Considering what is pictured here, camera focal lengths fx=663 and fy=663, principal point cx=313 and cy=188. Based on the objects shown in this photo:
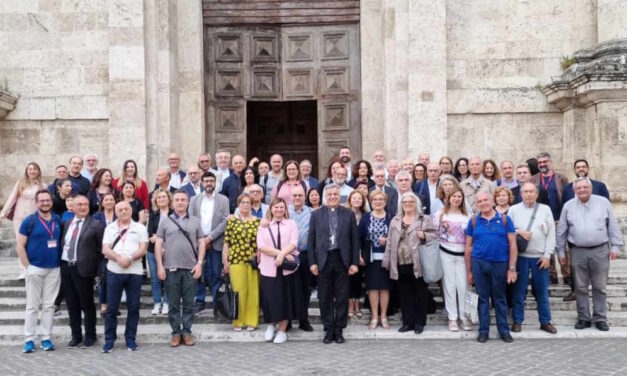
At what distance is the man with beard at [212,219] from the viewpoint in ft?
28.4

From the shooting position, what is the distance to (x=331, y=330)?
7.91 metres

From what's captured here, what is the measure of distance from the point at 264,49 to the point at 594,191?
7483 mm

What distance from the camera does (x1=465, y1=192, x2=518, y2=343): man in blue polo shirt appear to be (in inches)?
305

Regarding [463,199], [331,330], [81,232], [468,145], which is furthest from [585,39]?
[81,232]

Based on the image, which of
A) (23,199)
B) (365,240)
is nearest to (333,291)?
(365,240)

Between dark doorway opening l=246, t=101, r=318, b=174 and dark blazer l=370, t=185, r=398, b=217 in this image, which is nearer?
dark blazer l=370, t=185, r=398, b=217

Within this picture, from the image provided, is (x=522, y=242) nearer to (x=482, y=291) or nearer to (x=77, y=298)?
(x=482, y=291)

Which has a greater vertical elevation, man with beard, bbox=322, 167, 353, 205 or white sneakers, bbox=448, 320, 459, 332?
man with beard, bbox=322, 167, 353, 205

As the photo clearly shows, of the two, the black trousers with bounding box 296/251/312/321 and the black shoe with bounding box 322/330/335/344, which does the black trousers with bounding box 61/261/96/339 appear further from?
the black shoe with bounding box 322/330/335/344

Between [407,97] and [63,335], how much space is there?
753cm

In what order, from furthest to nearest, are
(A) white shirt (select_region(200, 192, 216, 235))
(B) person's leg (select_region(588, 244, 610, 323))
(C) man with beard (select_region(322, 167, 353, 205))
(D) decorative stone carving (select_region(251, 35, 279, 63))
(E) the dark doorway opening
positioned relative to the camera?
(E) the dark doorway opening < (D) decorative stone carving (select_region(251, 35, 279, 63)) < (C) man with beard (select_region(322, 167, 353, 205)) < (A) white shirt (select_region(200, 192, 216, 235)) < (B) person's leg (select_region(588, 244, 610, 323))

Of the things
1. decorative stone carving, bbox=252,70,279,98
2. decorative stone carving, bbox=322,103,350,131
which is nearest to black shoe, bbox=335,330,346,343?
decorative stone carving, bbox=322,103,350,131

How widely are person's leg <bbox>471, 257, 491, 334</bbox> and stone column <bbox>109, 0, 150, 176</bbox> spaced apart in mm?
7157

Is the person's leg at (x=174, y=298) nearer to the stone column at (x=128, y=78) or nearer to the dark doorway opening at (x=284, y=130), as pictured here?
the stone column at (x=128, y=78)
